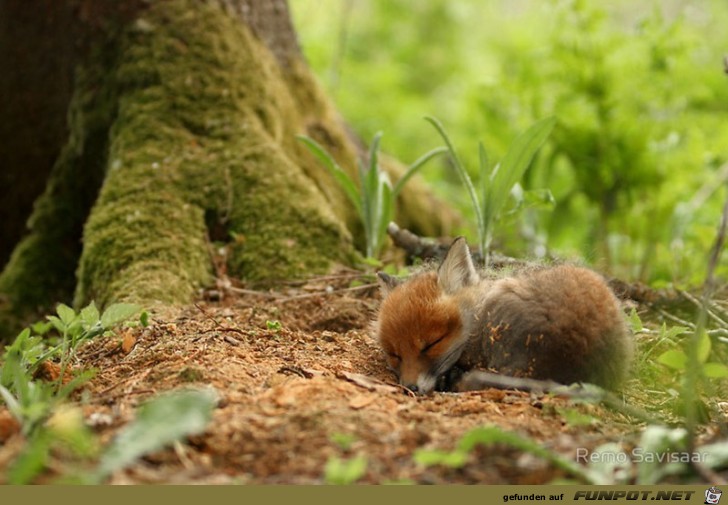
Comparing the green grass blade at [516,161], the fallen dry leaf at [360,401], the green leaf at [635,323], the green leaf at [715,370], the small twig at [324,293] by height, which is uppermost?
the green grass blade at [516,161]

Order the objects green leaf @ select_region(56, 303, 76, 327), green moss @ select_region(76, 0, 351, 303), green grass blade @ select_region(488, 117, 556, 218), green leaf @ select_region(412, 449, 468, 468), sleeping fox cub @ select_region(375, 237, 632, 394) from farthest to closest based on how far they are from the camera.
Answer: green moss @ select_region(76, 0, 351, 303) → green grass blade @ select_region(488, 117, 556, 218) → green leaf @ select_region(56, 303, 76, 327) → sleeping fox cub @ select_region(375, 237, 632, 394) → green leaf @ select_region(412, 449, 468, 468)

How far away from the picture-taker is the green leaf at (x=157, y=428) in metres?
2.07

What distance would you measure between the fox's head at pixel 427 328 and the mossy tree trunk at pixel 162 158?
4.60 feet

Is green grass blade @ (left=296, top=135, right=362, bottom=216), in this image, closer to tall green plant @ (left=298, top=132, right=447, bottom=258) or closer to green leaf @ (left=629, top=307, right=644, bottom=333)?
tall green plant @ (left=298, top=132, right=447, bottom=258)

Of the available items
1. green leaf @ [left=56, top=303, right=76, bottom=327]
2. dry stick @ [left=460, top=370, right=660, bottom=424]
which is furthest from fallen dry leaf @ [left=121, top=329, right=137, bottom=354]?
dry stick @ [left=460, top=370, right=660, bottom=424]

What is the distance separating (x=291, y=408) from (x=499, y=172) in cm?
263

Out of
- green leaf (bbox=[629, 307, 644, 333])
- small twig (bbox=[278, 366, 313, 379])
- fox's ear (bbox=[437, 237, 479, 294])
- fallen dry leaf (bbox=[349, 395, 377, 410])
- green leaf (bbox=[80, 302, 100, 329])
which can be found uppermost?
green leaf (bbox=[80, 302, 100, 329])

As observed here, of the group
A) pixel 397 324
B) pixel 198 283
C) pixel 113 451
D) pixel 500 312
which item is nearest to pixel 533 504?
pixel 113 451

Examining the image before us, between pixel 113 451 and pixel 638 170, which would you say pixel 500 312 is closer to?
pixel 113 451

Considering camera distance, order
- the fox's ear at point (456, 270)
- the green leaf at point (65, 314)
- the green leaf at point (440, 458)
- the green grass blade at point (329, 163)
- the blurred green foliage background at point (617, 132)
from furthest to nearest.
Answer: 1. the blurred green foliage background at point (617, 132)
2. the green grass blade at point (329, 163)
3. the fox's ear at point (456, 270)
4. the green leaf at point (65, 314)
5. the green leaf at point (440, 458)

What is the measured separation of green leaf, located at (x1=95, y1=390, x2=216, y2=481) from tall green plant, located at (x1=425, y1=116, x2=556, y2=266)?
2.94 metres

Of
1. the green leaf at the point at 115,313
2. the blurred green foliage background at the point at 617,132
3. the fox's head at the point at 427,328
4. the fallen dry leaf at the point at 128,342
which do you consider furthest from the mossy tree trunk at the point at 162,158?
the blurred green foliage background at the point at 617,132

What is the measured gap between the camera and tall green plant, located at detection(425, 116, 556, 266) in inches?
186

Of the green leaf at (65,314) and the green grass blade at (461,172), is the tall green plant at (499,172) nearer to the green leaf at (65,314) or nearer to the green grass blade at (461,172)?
the green grass blade at (461,172)
